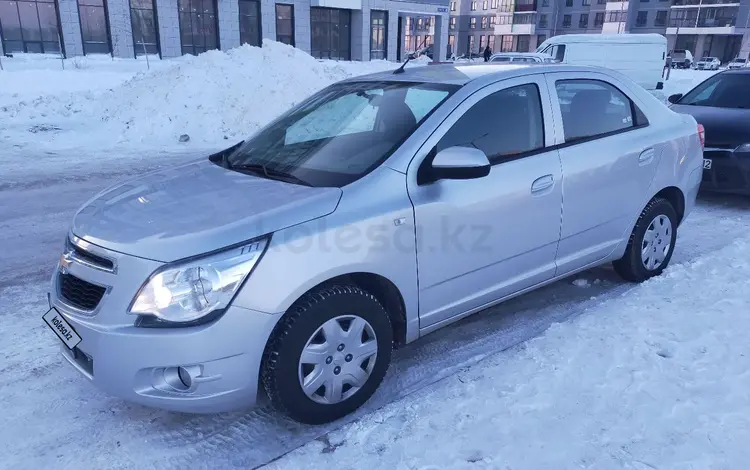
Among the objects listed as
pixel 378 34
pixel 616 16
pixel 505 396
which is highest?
pixel 616 16

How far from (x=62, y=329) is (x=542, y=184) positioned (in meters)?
2.83

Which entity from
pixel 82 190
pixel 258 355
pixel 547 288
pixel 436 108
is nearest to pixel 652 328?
pixel 547 288

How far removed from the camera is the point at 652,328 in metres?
3.74

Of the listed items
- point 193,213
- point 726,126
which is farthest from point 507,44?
point 193,213

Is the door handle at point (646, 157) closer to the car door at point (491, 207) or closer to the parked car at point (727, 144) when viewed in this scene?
the car door at point (491, 207)

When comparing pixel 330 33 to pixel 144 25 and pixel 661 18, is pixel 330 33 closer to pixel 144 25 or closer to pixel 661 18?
pixel 144 25

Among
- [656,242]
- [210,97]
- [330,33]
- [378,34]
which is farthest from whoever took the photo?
[378,34]

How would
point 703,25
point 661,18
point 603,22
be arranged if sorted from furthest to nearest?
point 603,22
point 661,18
point 703,25

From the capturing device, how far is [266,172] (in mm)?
3305

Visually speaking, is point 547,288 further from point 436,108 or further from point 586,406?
point 436,108

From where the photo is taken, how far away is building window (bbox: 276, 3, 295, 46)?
3142 centimetres

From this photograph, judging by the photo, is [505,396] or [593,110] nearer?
[505,396]

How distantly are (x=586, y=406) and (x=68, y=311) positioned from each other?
8.63 feet

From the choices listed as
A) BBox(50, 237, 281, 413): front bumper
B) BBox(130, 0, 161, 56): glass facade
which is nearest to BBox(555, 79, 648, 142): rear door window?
BBox(50, 237, 281, 413): front bumper
